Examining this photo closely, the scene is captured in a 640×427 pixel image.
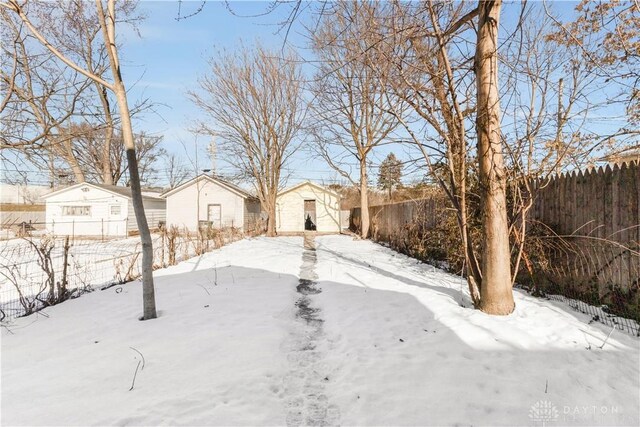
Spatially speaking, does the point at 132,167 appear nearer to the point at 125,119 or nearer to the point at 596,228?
the point at 125,119

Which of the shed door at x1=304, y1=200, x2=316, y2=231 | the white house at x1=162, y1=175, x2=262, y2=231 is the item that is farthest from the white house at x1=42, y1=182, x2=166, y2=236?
the shed door at x1=304, y1=200, x2=316, y2=231

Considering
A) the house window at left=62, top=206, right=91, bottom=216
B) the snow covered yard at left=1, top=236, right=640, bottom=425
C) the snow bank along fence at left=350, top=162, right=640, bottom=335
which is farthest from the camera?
the house window at left=62, top=206, right=91, bottom=216

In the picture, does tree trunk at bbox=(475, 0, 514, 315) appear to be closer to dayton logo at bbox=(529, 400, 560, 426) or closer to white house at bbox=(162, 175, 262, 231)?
dayton logo at bbox=(529, 400, 560, 426)

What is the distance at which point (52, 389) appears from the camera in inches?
95.6

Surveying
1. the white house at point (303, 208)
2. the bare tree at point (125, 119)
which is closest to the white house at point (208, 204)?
the white house at point (303, 208)

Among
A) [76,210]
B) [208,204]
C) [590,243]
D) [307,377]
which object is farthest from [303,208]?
[307,377]

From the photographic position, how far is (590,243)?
14.1ft

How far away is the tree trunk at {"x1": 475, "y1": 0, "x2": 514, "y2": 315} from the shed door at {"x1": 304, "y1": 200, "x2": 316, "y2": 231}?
2229 cm

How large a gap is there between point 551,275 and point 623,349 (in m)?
2.19

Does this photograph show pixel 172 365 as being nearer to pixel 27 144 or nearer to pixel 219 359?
pixel 219 359

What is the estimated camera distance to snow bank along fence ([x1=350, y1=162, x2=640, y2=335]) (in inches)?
147

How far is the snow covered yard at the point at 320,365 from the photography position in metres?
2.14

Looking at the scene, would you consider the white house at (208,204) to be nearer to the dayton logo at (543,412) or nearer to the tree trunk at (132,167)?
the tree trunk at (132,167)

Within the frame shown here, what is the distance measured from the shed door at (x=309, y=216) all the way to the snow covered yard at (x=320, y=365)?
72.1ft
